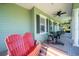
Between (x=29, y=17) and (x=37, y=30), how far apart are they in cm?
27

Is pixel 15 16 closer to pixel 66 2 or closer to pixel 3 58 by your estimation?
pixel 3 58

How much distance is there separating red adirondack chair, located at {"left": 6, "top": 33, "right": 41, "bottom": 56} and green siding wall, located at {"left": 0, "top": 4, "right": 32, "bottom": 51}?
0.11 meters

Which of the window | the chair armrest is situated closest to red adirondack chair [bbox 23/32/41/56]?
the chair armrest

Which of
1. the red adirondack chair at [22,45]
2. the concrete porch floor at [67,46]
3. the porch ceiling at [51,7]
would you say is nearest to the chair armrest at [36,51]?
the red adirondack chair at [22,45]

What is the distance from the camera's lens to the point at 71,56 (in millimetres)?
2107

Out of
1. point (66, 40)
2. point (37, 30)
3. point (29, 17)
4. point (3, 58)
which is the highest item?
point (29, 17)

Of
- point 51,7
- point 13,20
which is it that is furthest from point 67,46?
point 13,20

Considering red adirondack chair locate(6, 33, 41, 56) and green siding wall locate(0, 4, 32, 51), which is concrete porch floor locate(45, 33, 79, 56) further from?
green siding wall locate(0, 4, 32, 51)

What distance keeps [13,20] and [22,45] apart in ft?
1.51

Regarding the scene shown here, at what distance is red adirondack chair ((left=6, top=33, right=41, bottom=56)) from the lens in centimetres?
191

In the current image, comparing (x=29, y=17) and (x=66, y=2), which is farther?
(x=29, y=17)

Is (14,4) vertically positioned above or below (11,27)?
above

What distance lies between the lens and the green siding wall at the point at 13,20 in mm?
2078

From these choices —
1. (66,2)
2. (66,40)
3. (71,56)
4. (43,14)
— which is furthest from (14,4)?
(71,56)
